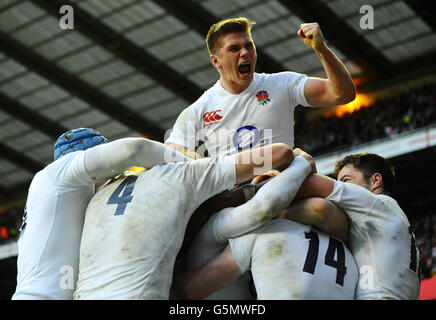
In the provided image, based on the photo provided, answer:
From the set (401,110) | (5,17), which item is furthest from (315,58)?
(5,17)

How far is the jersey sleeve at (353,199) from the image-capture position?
19.6 feet

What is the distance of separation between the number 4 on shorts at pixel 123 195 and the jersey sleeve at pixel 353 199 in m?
1.47

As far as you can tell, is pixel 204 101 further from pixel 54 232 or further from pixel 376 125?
pixel 376 125

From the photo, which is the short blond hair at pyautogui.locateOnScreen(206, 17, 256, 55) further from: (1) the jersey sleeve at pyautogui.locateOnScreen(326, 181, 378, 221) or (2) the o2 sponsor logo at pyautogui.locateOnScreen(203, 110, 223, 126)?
(1) the jersey sleeve at pyautogui.locateOnScreen(326, 181, 378, 221)

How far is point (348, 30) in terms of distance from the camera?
2900cm

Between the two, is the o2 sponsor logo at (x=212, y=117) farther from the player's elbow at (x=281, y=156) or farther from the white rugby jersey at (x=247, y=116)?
the player's elbow at (x=281, y=156)

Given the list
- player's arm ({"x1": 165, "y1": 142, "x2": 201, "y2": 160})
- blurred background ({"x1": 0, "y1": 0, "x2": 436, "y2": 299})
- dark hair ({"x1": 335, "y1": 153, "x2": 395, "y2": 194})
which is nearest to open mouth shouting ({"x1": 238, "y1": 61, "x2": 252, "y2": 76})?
player's arm ({"x1": 165, "y1": 142, "x2": 201, "y2": 160})

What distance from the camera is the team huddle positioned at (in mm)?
5613

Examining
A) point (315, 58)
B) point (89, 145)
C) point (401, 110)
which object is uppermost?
point (315, 58)

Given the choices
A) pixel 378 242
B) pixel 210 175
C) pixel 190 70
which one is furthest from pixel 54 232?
pixel 190 70

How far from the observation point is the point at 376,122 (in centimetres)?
2964

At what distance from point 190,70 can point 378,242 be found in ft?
84.5
